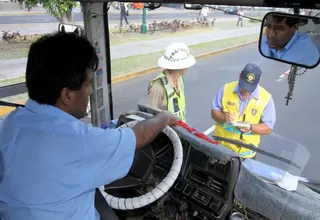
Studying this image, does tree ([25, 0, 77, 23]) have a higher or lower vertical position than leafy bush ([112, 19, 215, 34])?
higher

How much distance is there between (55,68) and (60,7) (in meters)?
1.31

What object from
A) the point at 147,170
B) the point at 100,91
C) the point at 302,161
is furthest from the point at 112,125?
the point at 302,161

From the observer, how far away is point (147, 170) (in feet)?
6.56

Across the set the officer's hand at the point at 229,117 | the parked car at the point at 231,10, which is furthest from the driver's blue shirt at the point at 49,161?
the officer's hand at the point at 229,117

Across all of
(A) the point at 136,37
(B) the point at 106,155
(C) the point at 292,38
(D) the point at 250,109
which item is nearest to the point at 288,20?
(C) the point at 292,38

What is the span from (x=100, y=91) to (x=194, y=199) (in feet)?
4.48

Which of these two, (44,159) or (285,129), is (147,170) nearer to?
(44,159)

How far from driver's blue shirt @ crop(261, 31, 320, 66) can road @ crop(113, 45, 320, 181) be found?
0.79 meters

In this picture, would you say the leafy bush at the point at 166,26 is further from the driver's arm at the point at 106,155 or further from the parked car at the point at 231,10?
the driver's arm at the point at 106,155

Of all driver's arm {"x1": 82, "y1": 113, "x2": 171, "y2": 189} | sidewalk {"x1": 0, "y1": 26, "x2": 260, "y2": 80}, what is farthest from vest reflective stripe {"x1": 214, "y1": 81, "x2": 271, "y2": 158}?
driver's arm {"x1": 82, "y1": 113, "x2": 171, "y2": 189}

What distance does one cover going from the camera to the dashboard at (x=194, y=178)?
193cm

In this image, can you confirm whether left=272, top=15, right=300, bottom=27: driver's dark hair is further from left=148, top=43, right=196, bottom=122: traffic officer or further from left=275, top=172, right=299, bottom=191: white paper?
left=148, top=43, right=196, bottom=122: traffic officer

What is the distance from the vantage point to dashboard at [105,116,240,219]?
6.33 ft

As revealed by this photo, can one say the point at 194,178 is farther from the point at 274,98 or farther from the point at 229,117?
the point at 274,98
